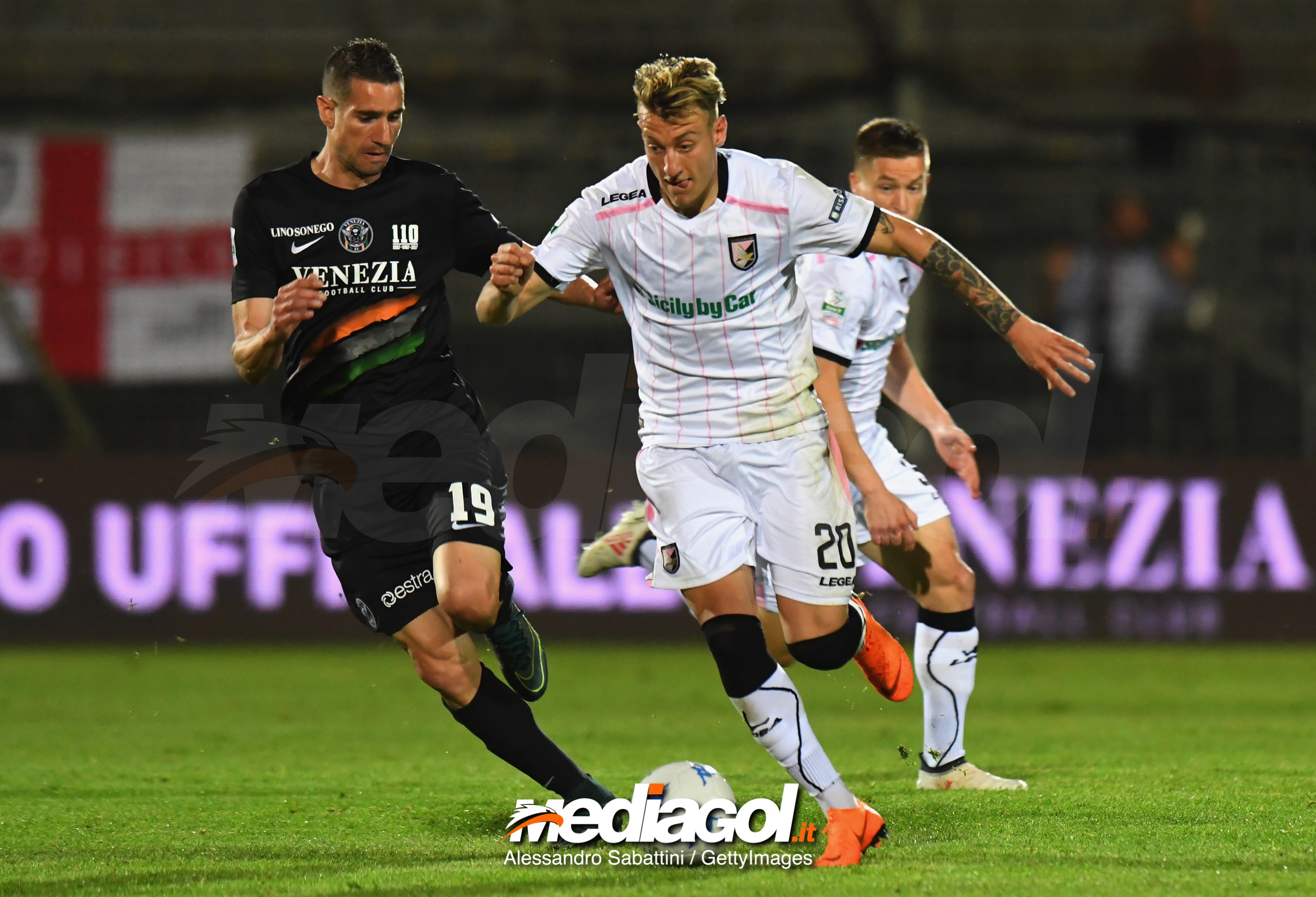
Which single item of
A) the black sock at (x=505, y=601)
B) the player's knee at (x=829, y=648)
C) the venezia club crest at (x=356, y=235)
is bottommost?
the player's knee at (x=829, y=648)

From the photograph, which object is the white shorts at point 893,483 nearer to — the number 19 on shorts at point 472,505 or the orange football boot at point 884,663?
the orange football boot at point 884,663

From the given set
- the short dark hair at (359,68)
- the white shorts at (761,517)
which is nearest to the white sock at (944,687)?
the white shorts at (761,517)

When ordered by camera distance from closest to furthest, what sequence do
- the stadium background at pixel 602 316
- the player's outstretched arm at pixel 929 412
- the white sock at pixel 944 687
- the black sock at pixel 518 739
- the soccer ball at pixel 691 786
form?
1. the soccer ball at pixel 691 786
2. the black sock at pixel 518 739
3. the white sock at pixel 944 687
4. the player's outstretched arm at pixel 929 412
5. the stadium background at pixel 602 316

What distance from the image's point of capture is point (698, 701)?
8.91 metres

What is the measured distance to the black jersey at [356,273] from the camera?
529cm

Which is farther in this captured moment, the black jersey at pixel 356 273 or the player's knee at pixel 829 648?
the black jersey at pixel 356 273

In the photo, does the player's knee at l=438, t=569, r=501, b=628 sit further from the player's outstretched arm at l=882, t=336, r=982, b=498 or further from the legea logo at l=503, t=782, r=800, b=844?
the player's outstretched arm at l=882, t=336, r=982, b=498

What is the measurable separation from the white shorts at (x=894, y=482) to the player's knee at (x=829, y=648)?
0.92 metres

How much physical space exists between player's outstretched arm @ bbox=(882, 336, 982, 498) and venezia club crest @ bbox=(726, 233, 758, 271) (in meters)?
1.57

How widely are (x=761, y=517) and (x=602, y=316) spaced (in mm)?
7218

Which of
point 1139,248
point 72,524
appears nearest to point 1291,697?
point 1139,248

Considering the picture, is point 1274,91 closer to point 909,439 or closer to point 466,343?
point 909,439

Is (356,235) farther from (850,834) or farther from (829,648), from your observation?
(850,834)

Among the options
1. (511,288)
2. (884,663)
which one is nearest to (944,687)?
(884,663)
